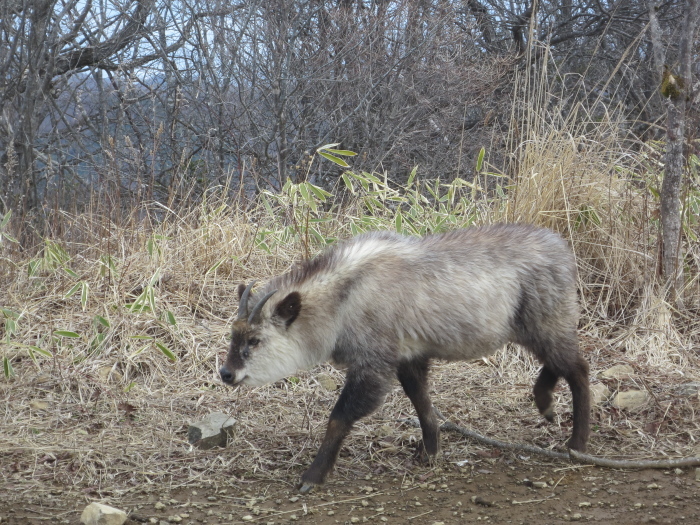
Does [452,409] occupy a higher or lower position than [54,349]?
lower

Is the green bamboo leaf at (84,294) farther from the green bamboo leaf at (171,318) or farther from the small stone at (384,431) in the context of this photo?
the small stone at (384,431)

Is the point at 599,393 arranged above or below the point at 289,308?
below

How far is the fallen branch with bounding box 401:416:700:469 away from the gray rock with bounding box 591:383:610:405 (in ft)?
2.38

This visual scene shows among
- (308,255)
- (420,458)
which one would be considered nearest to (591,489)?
(420,458)

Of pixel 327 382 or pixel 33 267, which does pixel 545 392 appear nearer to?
pixel 327 382

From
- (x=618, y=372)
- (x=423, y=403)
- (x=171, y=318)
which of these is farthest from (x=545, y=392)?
(x=171, y=318)

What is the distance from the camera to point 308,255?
5.53 m

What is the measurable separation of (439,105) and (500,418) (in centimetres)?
579

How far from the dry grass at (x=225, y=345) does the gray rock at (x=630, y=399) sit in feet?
0.15

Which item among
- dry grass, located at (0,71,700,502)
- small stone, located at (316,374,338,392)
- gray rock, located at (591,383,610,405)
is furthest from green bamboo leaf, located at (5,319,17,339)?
gray rock, located at (591,383,610,405)

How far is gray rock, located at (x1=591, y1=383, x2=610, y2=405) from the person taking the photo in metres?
4.54

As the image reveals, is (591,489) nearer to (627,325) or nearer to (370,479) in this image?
(370,479)

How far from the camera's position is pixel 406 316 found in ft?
12.1

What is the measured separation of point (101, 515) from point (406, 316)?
1590 millimetres
